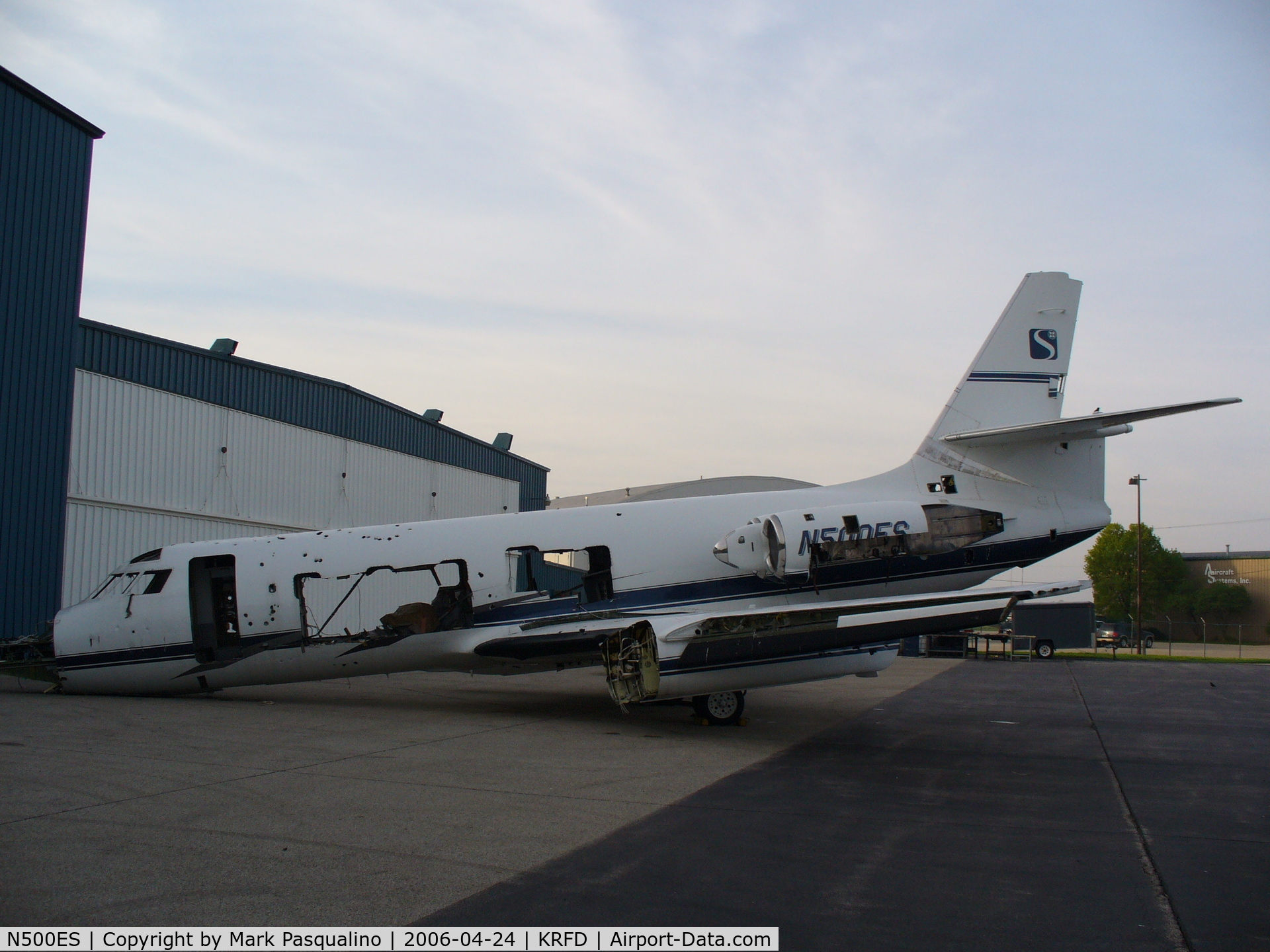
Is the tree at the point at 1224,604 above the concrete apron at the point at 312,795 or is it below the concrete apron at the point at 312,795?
below

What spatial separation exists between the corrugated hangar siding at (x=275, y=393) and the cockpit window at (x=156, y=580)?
6.32 m

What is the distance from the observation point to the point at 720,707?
42.3 ft

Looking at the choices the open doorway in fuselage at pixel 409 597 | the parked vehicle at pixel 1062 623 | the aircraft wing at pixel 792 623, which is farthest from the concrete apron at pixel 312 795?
the parked vehicle at pixel 1062 623

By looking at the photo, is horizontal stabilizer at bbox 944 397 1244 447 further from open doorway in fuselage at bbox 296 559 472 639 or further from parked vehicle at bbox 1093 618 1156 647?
parked vehicle at bbox 1093 618 1156 647

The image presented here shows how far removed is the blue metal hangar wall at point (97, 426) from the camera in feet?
56.6

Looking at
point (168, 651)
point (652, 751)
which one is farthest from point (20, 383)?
point (652, 751)

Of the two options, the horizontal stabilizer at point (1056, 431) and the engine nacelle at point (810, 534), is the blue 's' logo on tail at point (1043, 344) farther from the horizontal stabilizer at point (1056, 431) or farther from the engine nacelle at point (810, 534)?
the engine nacelle at point (810, 534)

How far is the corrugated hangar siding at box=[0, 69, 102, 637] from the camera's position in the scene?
17078 mm

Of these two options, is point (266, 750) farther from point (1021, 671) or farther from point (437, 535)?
point (1021, 671)

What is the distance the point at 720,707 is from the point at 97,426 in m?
14.1

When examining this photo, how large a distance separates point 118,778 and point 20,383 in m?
12.1

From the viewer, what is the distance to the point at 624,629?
12.2 meters

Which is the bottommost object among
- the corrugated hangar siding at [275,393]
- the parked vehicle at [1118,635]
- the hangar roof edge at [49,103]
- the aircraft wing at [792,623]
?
the parked vehicle at [1118,635]

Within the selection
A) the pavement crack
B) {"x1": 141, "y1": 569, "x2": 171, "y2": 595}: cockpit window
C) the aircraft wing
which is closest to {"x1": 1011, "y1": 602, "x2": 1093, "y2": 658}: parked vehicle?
the aircraft wing
